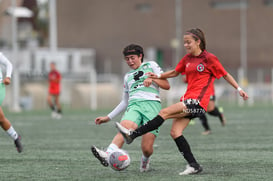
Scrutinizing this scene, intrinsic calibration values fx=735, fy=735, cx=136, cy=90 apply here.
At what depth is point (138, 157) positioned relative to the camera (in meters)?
11.9

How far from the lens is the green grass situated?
934 centimetres

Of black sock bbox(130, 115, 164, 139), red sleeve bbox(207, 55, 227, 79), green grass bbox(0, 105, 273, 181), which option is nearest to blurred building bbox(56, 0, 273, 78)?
green grass bbox(0, 105, 273, 181)

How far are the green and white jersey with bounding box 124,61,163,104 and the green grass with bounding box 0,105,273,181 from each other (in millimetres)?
1000

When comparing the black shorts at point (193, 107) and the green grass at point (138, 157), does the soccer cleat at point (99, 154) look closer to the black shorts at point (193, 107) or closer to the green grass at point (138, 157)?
the green grass at point (138, 157)

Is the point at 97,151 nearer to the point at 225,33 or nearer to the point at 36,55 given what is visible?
the point at 36,55

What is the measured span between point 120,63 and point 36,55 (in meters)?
14.5

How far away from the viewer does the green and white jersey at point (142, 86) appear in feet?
31.5

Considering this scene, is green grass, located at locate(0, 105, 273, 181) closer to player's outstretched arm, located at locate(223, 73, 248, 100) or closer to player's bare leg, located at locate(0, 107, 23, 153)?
player's bare leg, located at locate(0, 107, 23, 153)

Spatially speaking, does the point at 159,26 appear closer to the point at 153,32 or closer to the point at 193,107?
the point at 153,32

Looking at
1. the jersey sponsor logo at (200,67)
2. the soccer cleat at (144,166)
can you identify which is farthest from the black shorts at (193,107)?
the soccer cleat at (144,166)

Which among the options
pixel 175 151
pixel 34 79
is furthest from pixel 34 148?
pixel 34 79

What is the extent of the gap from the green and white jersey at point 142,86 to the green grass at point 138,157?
1000 mm

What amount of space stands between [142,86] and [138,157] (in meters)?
2.51

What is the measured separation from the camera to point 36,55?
5059 centimetres
